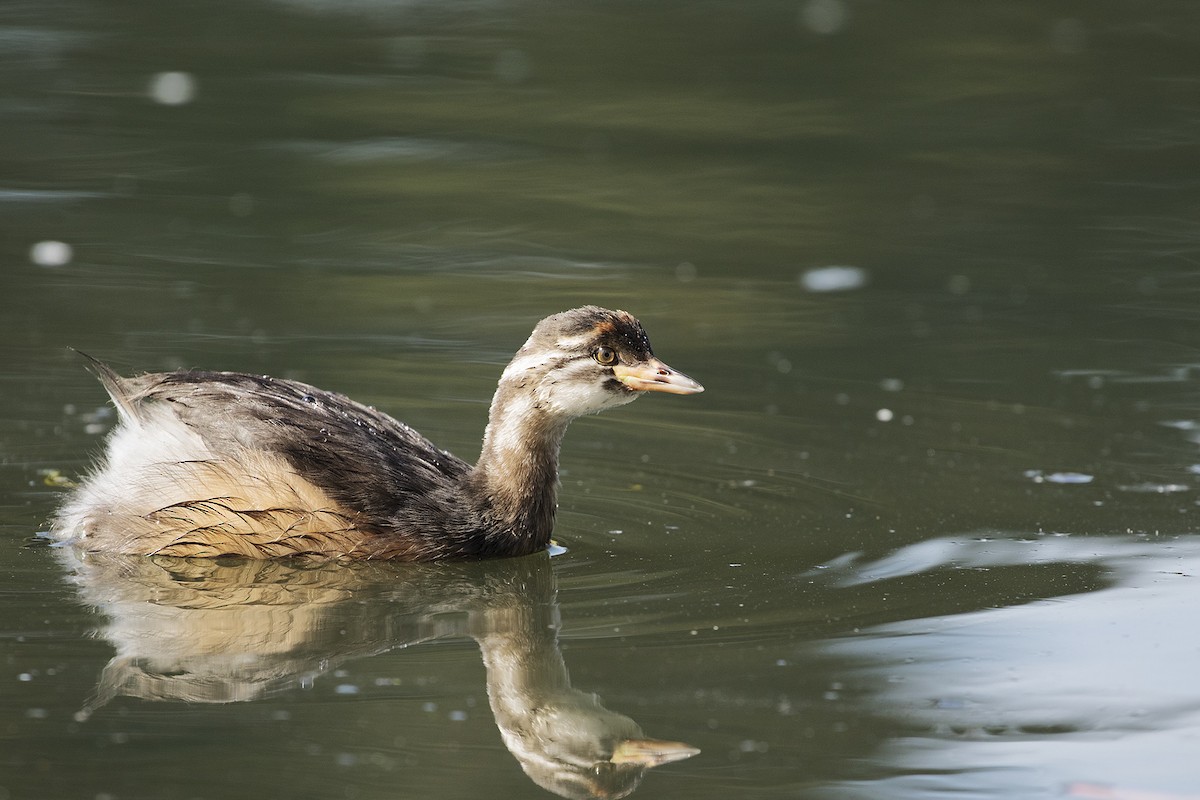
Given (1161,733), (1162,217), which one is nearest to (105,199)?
(1162,217)

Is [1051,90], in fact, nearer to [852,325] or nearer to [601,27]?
[601,27]

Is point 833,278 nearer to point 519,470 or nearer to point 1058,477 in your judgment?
point 1058,477

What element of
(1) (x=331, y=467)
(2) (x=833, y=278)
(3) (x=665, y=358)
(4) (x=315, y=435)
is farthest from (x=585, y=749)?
(2) (x=833, y=278)

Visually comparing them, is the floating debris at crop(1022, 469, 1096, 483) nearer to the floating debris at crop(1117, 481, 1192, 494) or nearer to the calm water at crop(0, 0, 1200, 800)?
the calm water at crop(0, 0, 1200, 800)

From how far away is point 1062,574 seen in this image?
652 centimetres

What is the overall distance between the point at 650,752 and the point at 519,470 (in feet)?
7.56

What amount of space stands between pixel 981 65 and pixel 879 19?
118 cm

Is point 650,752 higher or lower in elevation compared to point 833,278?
lower

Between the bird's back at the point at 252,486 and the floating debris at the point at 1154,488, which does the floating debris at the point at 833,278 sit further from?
the bird's back at the point at 252,486

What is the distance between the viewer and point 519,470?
6988mm

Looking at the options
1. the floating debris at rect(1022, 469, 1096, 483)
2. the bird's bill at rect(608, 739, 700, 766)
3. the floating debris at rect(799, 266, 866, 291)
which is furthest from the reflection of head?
the floating debris at rect(799, 266, 866, 291)

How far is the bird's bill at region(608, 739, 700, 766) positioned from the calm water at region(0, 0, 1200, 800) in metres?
0.05

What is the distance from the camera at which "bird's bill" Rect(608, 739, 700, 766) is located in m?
4.78

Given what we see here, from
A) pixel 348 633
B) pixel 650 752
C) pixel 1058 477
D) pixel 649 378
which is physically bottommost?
pixel 650 752
